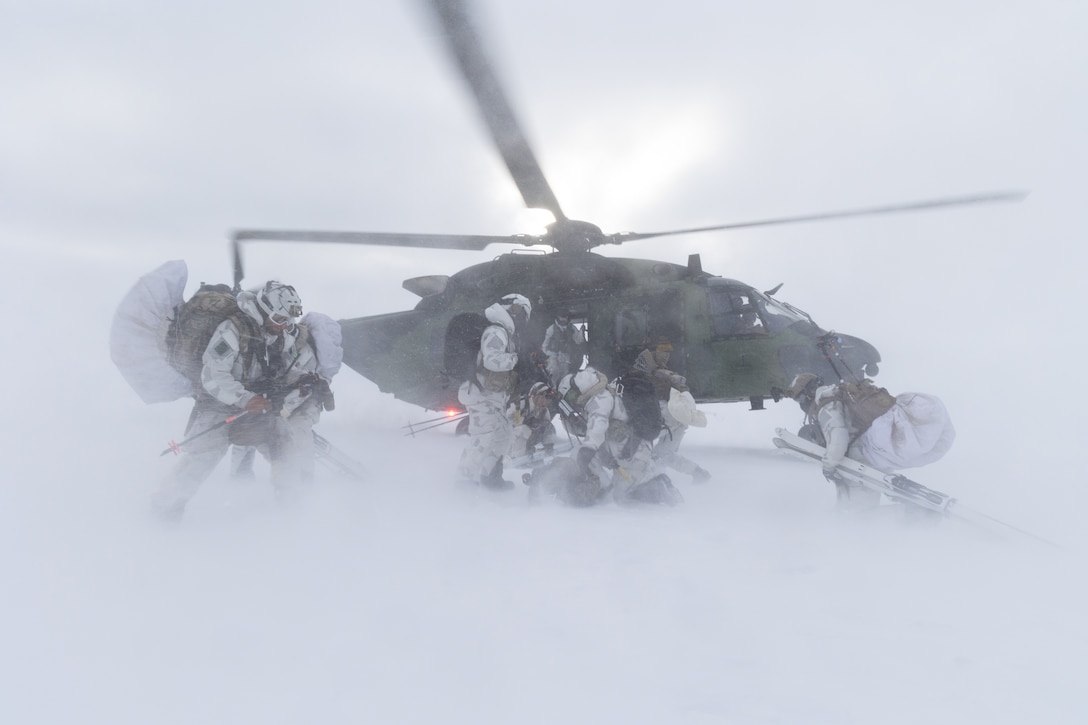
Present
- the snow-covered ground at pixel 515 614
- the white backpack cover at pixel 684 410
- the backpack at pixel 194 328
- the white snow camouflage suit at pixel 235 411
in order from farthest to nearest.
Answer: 1. the white backpack cover at pixel 684 410
2. the backpack at pixel 194 328
3. the white snow camouflage suit at pixel 235 411
4. the snow-covered ground at pixel 515 614

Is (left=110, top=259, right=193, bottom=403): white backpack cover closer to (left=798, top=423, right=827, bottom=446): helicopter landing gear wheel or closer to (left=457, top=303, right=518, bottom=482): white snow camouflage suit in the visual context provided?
(left=457, top=303, right=518, bottom=482): white snow camouflage suit

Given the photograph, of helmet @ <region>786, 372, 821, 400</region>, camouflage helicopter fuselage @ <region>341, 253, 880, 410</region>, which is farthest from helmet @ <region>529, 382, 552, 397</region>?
helmet @ <region>786, 372, 821, 400</region>

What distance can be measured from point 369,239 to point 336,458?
2209 millimetres

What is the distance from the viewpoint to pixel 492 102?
3.59 m

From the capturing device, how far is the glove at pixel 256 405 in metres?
3.82

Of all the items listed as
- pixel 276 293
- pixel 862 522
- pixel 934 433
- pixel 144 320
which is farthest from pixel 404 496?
pixel 934 433

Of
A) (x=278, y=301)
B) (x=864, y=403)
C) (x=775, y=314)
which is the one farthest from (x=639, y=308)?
(x=278, y=301)

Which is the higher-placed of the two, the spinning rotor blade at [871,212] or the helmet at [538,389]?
the spinning rotor blade at [871,212]

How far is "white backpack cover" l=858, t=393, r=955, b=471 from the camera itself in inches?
157

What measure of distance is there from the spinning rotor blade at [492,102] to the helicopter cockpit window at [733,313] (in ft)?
6.78

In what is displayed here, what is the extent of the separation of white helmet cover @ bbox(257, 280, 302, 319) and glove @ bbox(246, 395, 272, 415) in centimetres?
61

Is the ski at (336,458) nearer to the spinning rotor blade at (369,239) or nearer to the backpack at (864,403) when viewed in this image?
the spinning rotor blade at (369,239)

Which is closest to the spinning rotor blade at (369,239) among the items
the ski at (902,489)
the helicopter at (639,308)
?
the helicopter at (639,308)

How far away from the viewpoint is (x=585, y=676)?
5.82 feet
